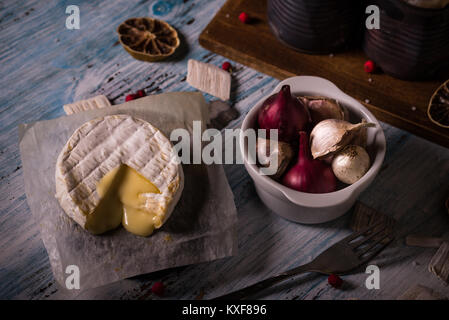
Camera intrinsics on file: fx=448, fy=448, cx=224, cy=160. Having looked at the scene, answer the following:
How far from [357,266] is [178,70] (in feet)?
2.53

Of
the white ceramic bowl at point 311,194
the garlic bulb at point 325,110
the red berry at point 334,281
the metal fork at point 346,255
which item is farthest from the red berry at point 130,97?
the red berry at point 334,281

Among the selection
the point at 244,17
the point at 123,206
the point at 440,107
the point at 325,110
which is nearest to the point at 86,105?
the point at 123,206

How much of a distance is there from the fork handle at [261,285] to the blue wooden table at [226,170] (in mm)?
35

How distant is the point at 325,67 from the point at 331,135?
17.1 inches

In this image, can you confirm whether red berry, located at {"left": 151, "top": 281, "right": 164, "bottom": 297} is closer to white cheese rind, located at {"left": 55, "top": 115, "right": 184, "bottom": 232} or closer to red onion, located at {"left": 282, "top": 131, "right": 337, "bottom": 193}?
white cheese rind, located at {"left": 55, "top": 115, "right": 184, "bottom": 232}

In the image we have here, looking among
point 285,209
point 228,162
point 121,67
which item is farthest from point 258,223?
point 121,67

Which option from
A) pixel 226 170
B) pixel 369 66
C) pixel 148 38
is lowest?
pixel 226 170

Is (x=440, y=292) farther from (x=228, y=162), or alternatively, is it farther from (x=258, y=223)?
(x=228, y=162)

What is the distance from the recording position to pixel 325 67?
52.5 inches

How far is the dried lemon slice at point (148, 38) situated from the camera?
4.51 feet

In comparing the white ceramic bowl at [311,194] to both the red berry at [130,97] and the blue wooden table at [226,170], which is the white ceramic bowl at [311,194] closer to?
the blue wooden table at [226,170]

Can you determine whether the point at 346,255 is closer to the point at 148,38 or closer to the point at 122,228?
the point at 122,228

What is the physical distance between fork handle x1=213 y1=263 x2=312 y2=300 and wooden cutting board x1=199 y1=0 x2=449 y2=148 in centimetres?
53

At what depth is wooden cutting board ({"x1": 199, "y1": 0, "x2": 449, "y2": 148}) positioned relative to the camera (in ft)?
4.12
